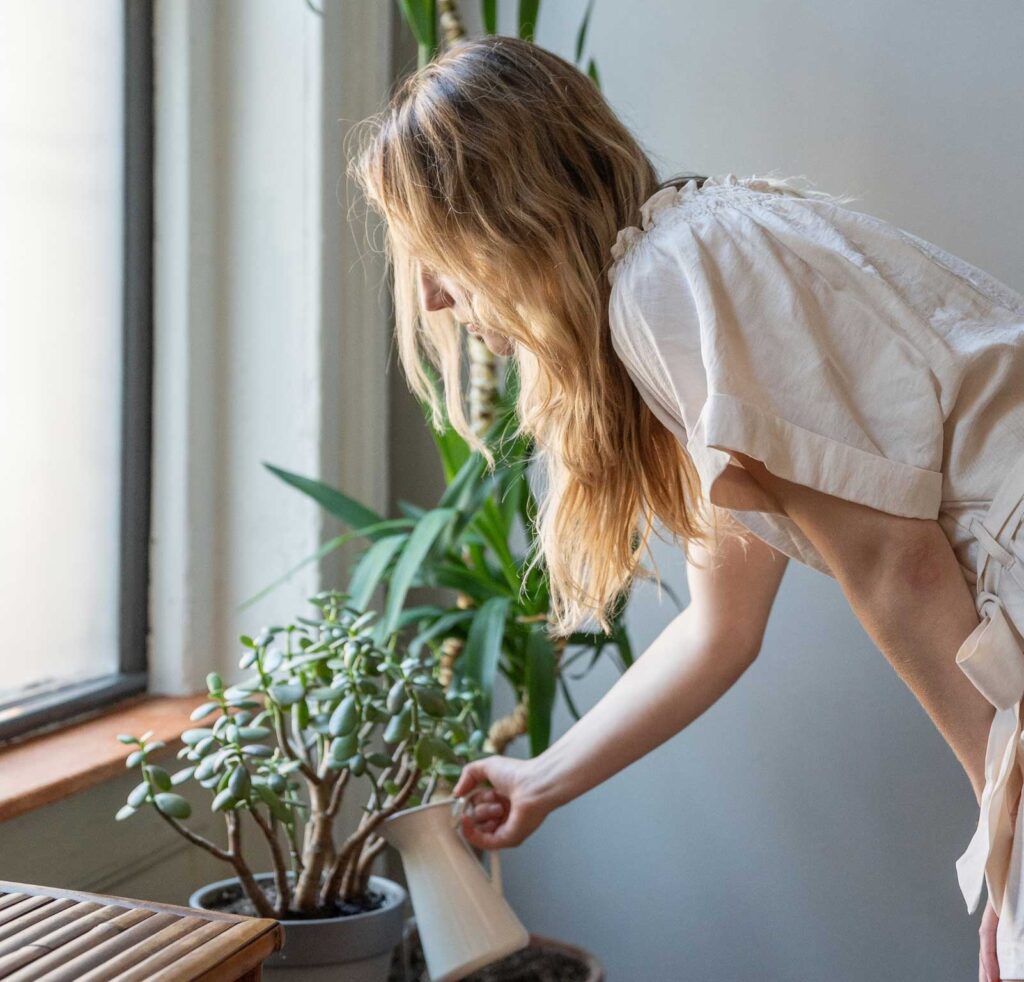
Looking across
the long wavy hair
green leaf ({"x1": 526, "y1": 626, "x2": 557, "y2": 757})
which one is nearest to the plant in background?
green leaf ({"x1": 526, "y1": 626, "x2": 557, "y2": 757})

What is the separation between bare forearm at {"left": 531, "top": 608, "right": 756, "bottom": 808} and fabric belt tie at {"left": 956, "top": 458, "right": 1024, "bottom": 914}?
0.37 metres

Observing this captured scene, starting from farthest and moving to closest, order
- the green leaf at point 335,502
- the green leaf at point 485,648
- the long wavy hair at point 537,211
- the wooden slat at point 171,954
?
the green leaf at point 335,502, the green leaf at point 485,648, the long wavy hair at point 537,211, the wooden slat at point 171,954

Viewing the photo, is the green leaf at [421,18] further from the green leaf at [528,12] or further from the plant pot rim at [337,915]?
the plant pot rim at [337,915]

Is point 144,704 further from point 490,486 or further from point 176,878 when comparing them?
point 490,486

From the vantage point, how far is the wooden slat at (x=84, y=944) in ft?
2.21

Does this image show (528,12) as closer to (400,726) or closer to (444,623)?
(444,623)

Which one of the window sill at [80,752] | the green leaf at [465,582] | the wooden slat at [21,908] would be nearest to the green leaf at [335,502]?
the green leaf at [465,582]

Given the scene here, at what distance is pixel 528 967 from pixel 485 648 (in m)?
0.47

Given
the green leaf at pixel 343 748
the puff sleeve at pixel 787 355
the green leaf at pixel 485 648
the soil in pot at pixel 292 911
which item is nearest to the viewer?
the puff sleeve at pixel 787 355

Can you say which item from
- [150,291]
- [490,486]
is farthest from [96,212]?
[490,486]

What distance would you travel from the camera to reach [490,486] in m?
1.52

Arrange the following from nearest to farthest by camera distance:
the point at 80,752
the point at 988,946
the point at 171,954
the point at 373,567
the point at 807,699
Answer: the point at 171,954, the point at 988,946, the point at 80,752, the point at 373,567, the point at 807,699

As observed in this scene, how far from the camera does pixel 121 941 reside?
0.72m

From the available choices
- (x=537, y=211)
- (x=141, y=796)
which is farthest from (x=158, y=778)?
(x=537, y=211)
